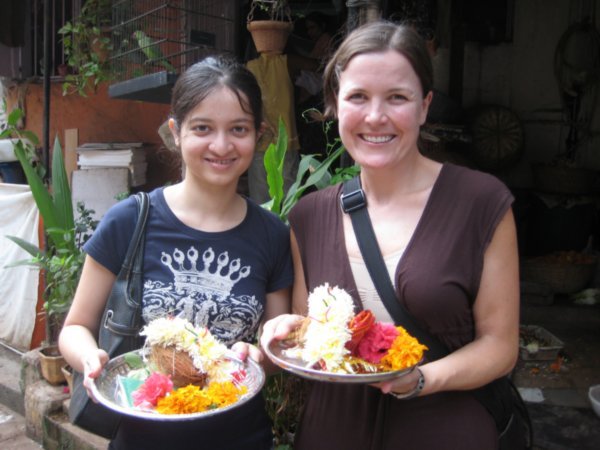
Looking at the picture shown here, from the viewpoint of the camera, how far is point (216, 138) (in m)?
1.98

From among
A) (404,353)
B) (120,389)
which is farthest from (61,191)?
(404,353)

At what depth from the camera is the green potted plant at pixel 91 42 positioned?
219 inches

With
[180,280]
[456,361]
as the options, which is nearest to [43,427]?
[180,280]

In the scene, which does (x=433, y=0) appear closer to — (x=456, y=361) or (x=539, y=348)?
(x=539, y=348)

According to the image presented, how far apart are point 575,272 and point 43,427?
15.8 feet

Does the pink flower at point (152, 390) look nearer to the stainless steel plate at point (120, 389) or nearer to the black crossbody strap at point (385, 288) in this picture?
the stainless steel plate at point (120, 389)

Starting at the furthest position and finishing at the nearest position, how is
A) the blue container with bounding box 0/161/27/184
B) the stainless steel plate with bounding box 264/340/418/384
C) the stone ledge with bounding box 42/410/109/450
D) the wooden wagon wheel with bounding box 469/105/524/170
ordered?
1. the blue container with bounding box 0/161/27/184
2. the wooden wagon wheel with bounding box 469/105/524/170
3. the stone ledge with bounding box 42/410/109/450
4. the stainless steel plate with bounding box 264/340/418/384

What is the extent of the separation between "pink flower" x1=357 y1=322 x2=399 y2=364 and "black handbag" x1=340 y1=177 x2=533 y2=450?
0.07 meters

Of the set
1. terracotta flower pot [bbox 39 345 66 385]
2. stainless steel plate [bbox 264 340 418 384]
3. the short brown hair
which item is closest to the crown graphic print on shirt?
stainless steel plate [bbox 264 340 418 384]

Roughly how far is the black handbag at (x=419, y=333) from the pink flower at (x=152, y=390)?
2.11 ft

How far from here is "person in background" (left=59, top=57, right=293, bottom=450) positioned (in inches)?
76.4

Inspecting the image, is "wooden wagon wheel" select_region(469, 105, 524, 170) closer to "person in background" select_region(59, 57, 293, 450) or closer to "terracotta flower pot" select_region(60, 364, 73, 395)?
"terracotta flower pot" select_region(60, 364, 73, 395)

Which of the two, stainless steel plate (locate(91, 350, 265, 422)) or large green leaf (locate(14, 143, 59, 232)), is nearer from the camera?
stainless steel plate (locate(91, 350, 265, 422))

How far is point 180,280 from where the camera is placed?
6.41 feet
